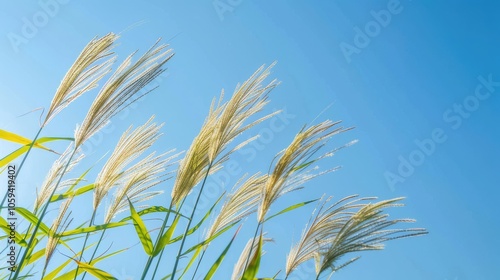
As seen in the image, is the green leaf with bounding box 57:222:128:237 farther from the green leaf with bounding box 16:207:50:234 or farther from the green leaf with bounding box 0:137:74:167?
the green leaf with bounding box 0:137:74:167

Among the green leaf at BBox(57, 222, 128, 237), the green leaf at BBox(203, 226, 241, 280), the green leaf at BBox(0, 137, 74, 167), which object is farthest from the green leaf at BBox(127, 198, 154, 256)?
the green leaf at BBox(0, 137, 74, 167)

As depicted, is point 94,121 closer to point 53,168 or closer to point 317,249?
point 53,168

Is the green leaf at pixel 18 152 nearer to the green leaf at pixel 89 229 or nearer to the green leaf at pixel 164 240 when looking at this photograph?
the green leaf at pixel 89 229

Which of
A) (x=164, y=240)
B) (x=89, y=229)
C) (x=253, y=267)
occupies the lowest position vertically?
(x=253, y=267)

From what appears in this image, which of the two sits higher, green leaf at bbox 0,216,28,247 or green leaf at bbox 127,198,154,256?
green leaf at bbox 0,216,28,247

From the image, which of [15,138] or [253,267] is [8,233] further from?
[253,267]

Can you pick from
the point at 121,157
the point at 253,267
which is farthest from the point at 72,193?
the point at 253,267

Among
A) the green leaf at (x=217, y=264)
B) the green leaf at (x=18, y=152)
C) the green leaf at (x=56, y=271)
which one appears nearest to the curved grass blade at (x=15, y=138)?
the green leaf at (x=18, y=152)

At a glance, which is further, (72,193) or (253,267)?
(72,193)


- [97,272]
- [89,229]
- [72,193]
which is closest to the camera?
[97,272]

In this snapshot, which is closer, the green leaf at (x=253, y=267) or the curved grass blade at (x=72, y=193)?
the green leaf at (x=253, y=267)

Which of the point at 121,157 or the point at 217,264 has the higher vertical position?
the point at 121,157

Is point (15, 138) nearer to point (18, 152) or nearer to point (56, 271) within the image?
point (18, 152)

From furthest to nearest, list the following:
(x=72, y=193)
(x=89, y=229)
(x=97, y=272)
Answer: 1. (x=72, y=193)
2. (x=89, y=229)
3. (x=97, y=272)
